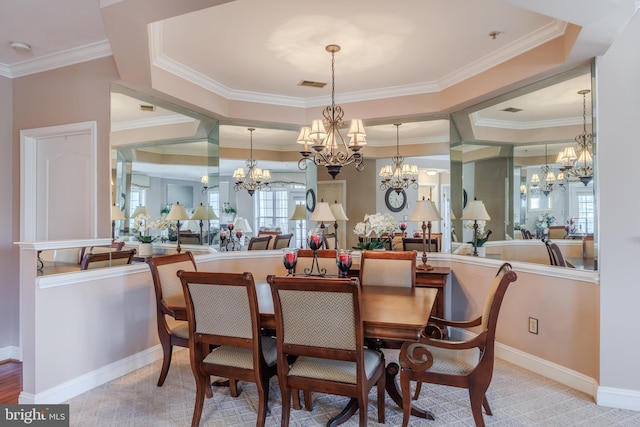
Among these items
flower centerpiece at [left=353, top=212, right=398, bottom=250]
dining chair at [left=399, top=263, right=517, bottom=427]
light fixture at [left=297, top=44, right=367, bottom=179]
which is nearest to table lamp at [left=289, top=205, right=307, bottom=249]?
flower centerpiece at [left=353, top=212, right=398, bottom=250]

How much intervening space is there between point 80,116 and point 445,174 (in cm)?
412

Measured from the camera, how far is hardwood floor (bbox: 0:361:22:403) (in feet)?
9.14

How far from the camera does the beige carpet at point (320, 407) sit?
2.40 m

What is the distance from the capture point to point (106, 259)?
121 inches

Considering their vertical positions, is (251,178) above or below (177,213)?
above

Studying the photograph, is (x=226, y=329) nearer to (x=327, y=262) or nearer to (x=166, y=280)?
(x=166, y=280)

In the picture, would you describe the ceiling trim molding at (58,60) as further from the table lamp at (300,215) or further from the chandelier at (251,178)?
the table lamp at (300,215)

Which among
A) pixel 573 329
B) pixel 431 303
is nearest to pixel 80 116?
pixel 431 303

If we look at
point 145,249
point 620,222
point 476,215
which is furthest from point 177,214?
point 620,222

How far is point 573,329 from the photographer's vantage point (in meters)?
2.90

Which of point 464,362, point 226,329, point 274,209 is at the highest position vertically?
point 274,209

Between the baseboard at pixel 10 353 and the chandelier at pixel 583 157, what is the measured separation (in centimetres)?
513

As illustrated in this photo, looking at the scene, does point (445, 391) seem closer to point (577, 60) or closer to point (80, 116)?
point (577, 60)

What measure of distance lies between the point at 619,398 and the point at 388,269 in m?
A: 1.76
